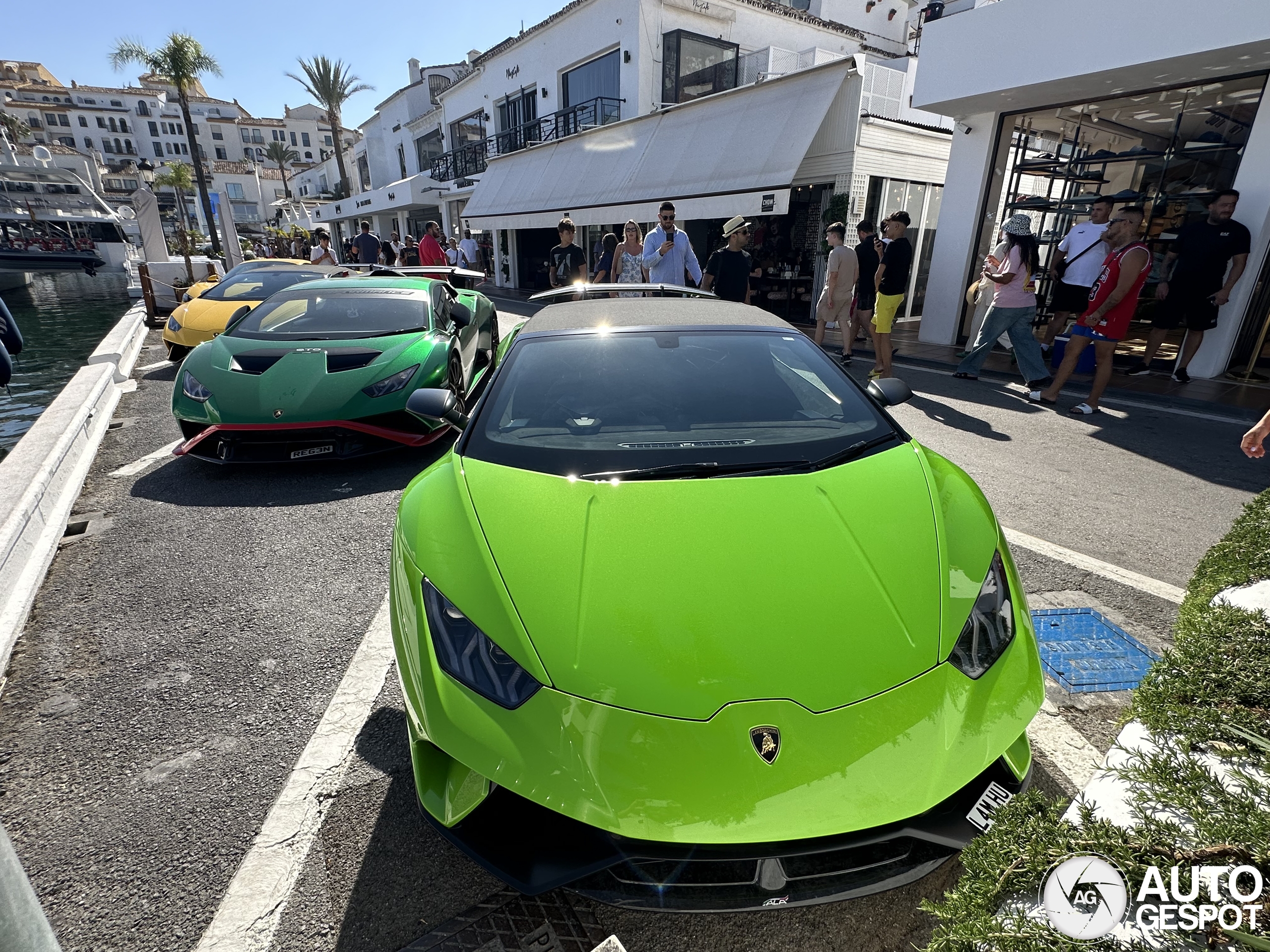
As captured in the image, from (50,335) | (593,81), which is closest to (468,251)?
(593,81)

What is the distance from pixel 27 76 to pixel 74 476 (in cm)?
12132

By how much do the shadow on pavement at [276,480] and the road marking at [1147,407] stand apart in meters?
6.58

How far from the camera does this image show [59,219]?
42.3 meters

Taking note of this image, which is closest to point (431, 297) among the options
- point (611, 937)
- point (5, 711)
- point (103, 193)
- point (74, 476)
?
point (74, 476)

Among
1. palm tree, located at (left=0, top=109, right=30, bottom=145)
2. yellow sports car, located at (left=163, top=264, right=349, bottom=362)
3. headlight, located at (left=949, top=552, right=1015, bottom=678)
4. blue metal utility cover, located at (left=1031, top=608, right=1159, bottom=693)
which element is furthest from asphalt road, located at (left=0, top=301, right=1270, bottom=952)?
palm tree, located at (left=0, top=109, right=30, bottom=145)

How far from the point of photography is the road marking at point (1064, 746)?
6.40 feet

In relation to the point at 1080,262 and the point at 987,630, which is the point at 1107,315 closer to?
the point at 1080,262

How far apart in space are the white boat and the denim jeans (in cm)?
4582

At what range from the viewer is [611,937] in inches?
53.8

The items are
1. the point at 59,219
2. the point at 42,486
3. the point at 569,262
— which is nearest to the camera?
the point at 42,486

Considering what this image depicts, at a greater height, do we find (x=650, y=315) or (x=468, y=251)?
(x=650, y=315)

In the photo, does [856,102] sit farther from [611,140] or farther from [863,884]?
[863,884]

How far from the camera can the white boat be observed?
37000 mm

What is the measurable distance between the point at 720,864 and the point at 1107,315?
682 cm
